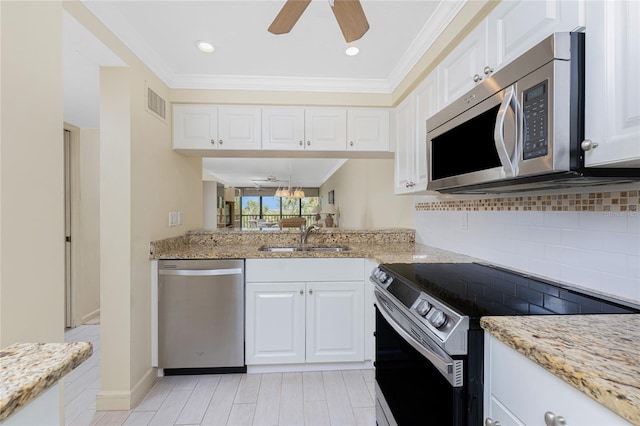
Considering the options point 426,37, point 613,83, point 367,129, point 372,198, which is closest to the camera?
point 613,83

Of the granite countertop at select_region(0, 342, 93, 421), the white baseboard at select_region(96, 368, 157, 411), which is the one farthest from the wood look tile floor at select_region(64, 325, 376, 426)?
the granite countertop at select_region(0, 342, 93, 421)

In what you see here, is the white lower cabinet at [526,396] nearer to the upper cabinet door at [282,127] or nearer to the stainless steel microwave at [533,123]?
the stainless steel microwave at [533,123]

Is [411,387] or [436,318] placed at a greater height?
[436,318]

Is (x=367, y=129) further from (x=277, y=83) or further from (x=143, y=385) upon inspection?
(x=143, y=385)

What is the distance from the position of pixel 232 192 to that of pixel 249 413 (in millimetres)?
10429

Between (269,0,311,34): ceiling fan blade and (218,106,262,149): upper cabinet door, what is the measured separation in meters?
1.18

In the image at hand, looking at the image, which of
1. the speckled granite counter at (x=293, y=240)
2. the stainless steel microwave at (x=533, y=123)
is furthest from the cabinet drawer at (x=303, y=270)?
the stainless steel microwave at (x=533, y=123)

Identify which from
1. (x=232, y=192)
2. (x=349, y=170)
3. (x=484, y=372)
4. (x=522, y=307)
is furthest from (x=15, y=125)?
(x=232, y=192)

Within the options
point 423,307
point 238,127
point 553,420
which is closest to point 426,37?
point 238,127

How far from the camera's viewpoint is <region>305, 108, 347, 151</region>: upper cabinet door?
2.64 m

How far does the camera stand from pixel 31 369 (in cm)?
50

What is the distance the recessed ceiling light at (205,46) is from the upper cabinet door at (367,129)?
116cm

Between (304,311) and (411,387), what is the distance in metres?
1.17

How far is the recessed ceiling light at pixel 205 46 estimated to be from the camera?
204 centimetres
